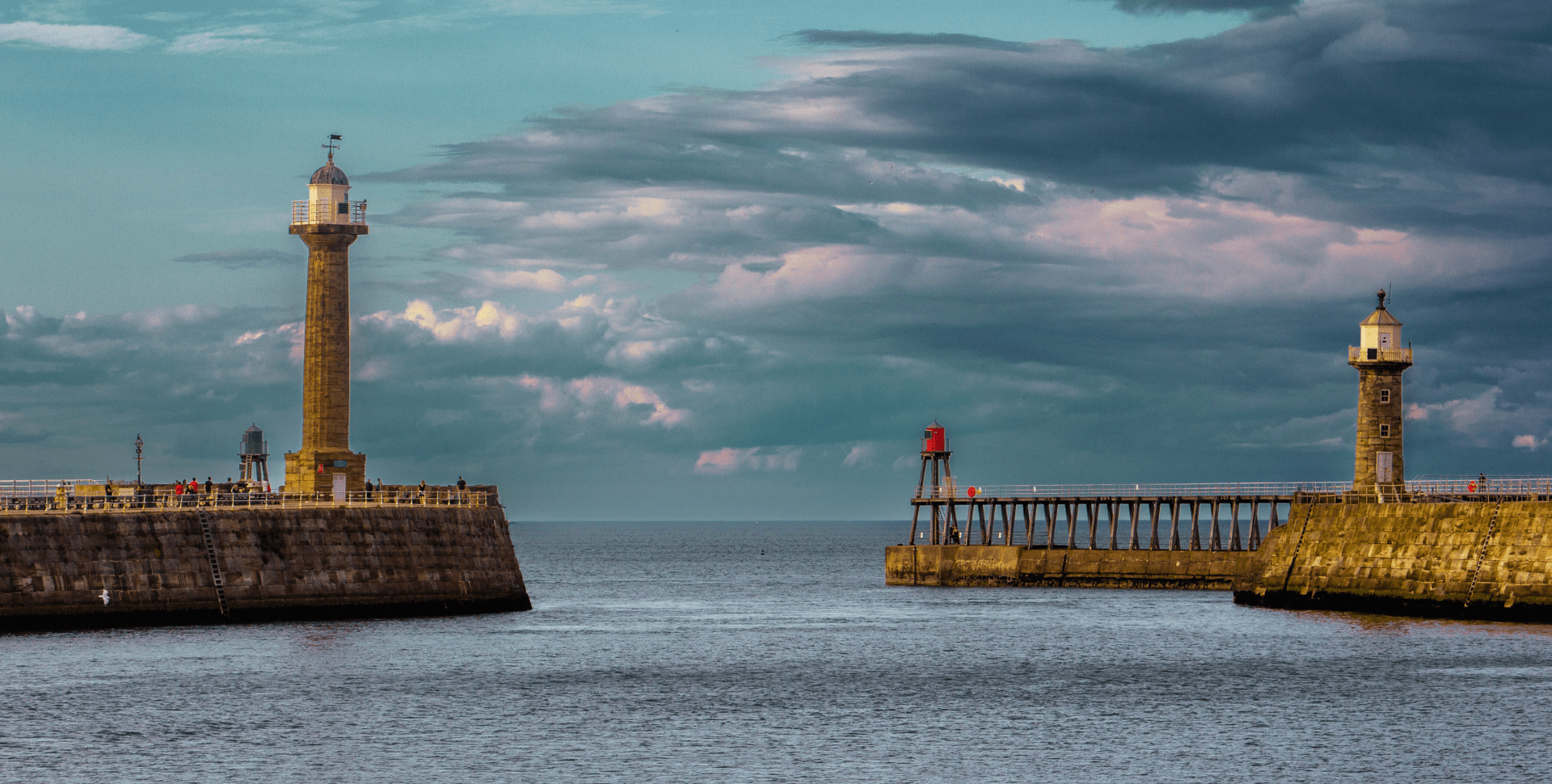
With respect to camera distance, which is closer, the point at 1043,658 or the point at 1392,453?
the point at 1043,658

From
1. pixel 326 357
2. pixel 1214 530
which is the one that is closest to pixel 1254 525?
pixel 1214 530

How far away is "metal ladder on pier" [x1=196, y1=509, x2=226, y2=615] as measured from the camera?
191 ft

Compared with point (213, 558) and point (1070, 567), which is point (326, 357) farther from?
point (1070, 567)

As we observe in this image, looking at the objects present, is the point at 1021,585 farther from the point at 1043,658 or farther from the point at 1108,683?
the point at 1108,683

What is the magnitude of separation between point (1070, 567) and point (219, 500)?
41164 mm

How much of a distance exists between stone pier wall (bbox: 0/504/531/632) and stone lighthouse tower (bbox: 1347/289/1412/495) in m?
34.0

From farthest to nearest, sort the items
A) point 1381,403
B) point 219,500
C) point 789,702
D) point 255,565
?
point 1381,403 → point 219,500 → point 255,565 → point 789,702

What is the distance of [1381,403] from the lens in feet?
236

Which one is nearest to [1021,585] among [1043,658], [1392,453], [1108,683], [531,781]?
[1392,453]

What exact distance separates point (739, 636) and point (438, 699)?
72.6 ft

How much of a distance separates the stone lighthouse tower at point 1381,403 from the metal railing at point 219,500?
34.7m

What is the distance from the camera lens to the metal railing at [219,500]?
5625 centimetres

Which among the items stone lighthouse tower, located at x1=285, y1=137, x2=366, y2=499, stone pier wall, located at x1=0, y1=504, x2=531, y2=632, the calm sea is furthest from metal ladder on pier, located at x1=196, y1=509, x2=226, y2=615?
stone lighthouse tower, located at x1=285, y1=137, x2=366, y2=499

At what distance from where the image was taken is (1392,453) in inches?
2820
